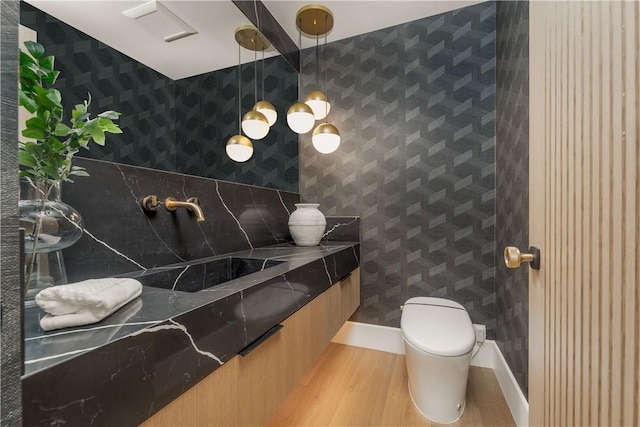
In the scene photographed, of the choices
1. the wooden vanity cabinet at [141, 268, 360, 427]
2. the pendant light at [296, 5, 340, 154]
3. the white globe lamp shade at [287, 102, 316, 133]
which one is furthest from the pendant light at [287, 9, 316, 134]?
the wooden vanity cabinet at [141, 268, 360, 427]

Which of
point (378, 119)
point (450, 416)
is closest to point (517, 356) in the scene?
point (450, 416)

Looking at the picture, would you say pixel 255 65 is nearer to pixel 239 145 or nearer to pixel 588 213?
pixel 239 145

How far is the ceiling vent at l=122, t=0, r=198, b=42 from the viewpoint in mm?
1028

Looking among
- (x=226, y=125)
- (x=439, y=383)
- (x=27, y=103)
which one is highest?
(x=226, y=125)

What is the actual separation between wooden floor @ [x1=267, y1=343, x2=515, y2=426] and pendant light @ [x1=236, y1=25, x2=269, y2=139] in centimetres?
155

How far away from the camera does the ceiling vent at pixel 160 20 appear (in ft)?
3.37

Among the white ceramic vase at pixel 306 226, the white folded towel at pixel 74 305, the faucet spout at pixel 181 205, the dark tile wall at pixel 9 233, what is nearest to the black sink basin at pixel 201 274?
the faucet spout at pixel 181 205

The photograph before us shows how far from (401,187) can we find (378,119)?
0.56 m

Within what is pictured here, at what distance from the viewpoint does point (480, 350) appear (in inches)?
71.0

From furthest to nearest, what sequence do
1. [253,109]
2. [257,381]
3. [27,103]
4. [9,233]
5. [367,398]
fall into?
[253,109] < [367,398] < [257,381] < [27,103] < [9,233]

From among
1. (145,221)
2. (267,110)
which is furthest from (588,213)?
(267,110)

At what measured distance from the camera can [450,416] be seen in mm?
1333

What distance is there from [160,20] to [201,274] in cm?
109

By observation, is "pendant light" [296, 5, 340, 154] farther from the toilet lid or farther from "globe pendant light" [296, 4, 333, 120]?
the toilet lid
